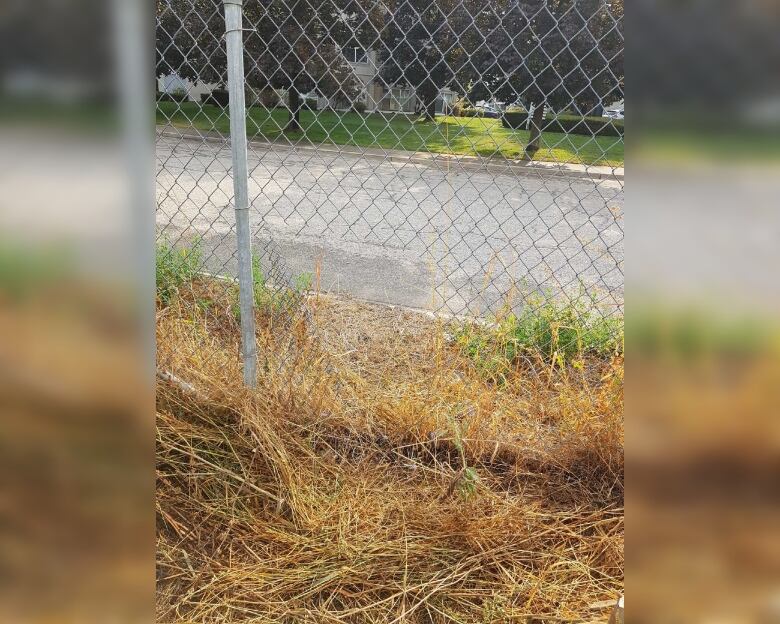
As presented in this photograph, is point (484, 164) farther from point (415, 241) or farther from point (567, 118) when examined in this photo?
point (567, 118)

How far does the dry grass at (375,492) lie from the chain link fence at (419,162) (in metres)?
0.71

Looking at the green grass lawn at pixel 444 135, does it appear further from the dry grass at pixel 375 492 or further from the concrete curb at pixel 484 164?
the dry grass at pixel 375 492

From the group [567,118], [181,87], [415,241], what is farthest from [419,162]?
[567,118]

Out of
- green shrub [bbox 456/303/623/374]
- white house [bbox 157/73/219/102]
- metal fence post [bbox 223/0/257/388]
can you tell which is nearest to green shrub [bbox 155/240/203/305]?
white house [bbox 157/73/219/102]

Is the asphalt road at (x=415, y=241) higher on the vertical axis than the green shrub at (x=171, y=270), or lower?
lower

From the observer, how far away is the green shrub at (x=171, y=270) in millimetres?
3617

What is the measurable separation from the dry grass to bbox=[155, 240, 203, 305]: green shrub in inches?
35.1

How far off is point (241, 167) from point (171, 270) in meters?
1.65

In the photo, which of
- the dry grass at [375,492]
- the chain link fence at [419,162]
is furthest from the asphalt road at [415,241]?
the dry grass at [375,492]

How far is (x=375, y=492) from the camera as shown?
219 centimetres

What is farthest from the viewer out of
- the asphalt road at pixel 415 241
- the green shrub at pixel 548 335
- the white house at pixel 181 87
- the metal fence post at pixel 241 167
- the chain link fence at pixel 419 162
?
the asphalt road at pixel 415 241

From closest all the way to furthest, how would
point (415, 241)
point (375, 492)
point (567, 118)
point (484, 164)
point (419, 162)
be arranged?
point (375, 492)
point (484, 164)
point (415, 241)
point (419, 162)
point (567, 118)
